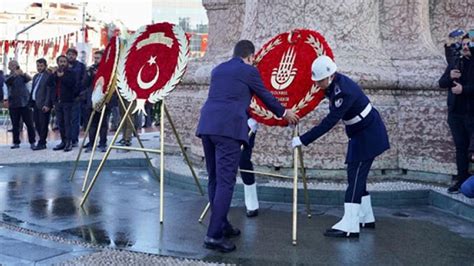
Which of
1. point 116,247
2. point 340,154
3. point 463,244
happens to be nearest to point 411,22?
→ point 340,154

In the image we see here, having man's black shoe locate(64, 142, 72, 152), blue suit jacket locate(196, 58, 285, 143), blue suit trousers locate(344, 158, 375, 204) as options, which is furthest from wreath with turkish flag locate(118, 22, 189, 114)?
man's black shoe locate(64, 142, 72, 152)

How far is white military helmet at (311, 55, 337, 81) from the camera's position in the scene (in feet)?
19.7

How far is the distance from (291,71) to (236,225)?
1.71 metres

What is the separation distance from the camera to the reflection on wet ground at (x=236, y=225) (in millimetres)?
5555

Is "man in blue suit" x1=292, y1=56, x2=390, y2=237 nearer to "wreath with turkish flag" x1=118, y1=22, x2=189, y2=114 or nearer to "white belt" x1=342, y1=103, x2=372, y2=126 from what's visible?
"white belt" x1=342, y1=103, x2=372, y2=126

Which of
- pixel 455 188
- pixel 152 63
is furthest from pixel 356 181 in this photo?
pixel 152 63

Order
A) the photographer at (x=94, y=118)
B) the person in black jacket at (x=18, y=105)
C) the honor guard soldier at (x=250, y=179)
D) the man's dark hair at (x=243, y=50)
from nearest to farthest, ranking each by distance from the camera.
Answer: the man's dark hair at (x=243, y=50)
the honor guard soldier at (x=250, y=179)
the photographer at (x=94, y=118)
the person in black jacket at (x=18, y=105)

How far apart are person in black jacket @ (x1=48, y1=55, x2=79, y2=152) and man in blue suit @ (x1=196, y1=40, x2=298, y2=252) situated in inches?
282

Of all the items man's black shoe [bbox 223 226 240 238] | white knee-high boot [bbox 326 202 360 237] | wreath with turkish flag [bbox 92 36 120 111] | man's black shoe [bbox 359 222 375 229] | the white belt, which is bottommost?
man's black shoe [bbox 359 222 375 229]

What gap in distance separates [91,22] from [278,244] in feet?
244

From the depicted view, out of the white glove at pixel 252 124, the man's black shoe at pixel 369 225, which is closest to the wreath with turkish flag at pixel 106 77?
the white glove at pixel 252 124

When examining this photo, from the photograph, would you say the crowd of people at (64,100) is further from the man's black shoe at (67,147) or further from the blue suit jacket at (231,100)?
the blue suit jacket at (231,100)

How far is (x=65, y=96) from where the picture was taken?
12414mm

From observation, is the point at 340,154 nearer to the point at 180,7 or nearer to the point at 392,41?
the point at 392,41
